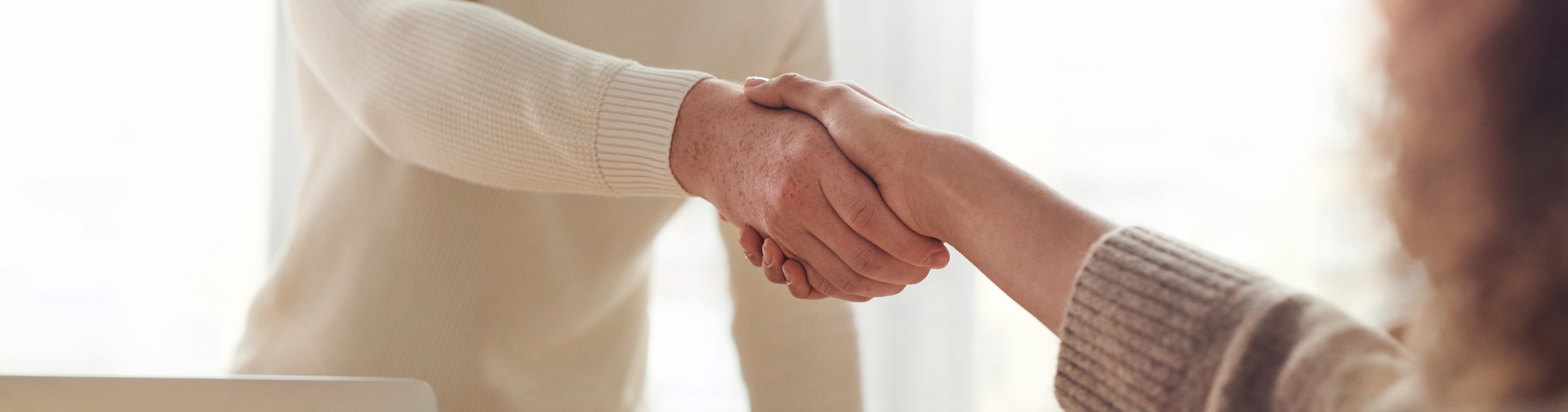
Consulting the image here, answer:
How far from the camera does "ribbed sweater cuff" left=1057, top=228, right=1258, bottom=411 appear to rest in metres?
0.39

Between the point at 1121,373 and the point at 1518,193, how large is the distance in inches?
6.9

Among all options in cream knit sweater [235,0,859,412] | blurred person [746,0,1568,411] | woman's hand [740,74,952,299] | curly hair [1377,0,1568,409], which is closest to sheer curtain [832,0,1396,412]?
cream knit sweater [235,0,859,412]

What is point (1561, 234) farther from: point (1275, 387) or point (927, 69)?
point (927, 69)

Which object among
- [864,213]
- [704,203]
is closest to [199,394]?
[864,213]

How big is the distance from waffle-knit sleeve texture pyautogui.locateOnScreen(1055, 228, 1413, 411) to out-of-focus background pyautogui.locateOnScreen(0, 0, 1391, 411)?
1.29 meters

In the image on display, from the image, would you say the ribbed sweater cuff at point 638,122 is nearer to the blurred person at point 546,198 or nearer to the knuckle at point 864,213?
the blurred person at point 546,198

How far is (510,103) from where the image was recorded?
74 centimetres

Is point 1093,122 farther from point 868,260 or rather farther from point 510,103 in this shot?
point 510,103

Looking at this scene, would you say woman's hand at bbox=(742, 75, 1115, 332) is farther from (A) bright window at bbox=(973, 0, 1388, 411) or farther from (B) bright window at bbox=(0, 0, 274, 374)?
(B) bright window at bbox=(0, 0, 274, 374)

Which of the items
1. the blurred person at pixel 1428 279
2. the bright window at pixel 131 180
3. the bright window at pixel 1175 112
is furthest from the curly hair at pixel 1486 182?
the bright window at pixel 131 180

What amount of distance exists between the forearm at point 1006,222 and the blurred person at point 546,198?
0.06 m

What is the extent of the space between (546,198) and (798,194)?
34cm

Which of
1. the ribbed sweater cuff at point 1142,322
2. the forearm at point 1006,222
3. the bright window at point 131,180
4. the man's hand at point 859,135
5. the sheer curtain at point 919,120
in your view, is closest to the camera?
the ribbed sweater cuff at point 1142,322

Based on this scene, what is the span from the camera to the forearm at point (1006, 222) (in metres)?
0.53
